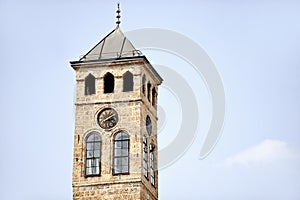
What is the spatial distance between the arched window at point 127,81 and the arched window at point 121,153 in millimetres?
2400

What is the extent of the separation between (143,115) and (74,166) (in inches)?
171

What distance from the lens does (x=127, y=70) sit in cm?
4669

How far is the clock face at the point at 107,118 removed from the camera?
46.2 metres

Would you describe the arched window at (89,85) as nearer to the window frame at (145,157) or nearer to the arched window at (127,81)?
the arched window at (127,81)

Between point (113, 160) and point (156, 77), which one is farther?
point (156, 77)

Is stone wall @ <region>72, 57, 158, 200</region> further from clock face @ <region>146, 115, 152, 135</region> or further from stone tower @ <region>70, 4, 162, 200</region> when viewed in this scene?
clock face @ <region>146, 115, 152, 135</region>

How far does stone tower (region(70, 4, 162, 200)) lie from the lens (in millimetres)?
44781

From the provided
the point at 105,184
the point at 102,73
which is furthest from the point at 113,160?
the point at 102,73

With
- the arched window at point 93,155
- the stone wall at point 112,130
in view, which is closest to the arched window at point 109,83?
the stone wall at point 112,130

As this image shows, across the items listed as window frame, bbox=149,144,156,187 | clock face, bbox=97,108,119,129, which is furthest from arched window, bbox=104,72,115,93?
window frame, bbox=149,144,156,187

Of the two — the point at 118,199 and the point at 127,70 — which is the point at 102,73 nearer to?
the point at 127,70

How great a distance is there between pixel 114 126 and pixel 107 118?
60cm

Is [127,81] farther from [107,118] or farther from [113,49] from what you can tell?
[107,118]

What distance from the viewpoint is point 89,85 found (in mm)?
47375
